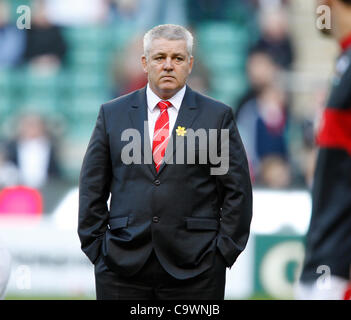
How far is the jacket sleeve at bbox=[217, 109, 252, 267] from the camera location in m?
3.60

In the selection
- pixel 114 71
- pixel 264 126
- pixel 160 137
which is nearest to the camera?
pixel 160 137

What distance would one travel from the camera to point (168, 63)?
3668mm

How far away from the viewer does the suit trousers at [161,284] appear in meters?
3.58

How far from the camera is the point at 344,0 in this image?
103 inches

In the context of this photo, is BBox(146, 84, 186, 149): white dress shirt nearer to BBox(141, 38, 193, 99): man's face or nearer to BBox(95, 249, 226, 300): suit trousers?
BBox(141, 38, 193, 99): man's face

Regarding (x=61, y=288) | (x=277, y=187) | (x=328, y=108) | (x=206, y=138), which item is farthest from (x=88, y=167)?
(x=277, y=187)

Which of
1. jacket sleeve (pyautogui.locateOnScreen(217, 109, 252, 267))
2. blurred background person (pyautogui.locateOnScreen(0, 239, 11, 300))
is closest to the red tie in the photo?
jacket sleeve (pyautogui.locateOnScreen(217, 109, 252, 267))

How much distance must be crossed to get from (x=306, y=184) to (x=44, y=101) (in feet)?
9.85

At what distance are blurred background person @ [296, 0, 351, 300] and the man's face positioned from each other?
1240mm

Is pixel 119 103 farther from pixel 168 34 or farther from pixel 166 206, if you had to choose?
pixel 166 206

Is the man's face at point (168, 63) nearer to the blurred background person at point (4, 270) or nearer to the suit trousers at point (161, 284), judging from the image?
the suit trousers at point (161, 284)

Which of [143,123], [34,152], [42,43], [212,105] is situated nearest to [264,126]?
[34,152]

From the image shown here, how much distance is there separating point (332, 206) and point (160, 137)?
51.1 inches

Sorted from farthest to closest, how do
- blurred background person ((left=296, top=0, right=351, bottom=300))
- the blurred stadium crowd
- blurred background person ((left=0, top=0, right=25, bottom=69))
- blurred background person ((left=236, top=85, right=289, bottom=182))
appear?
blurred background person ((left=0, top=0, right=25, bottom=69))
the blurred stadium crowd
blurred background person ((left=236, top=85, right=289, bottom=182))
blurred background person ((left=296, top=0, right=351, bottom=300))
